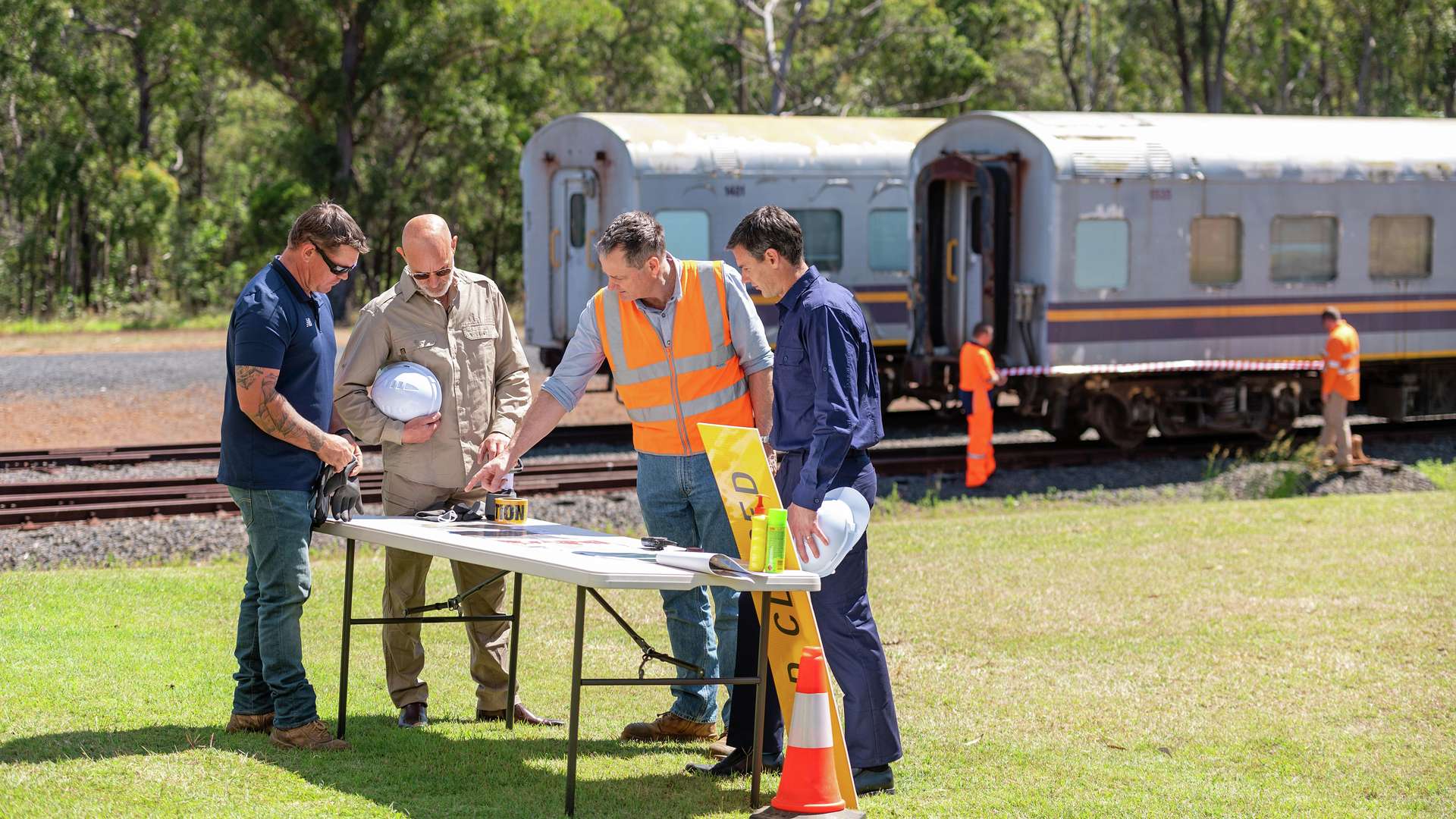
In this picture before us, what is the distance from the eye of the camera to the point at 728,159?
1750 centimetres

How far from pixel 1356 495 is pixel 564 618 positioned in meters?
7.62

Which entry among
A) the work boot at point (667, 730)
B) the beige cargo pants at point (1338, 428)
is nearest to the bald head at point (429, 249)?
the work boot at point (667, 730)

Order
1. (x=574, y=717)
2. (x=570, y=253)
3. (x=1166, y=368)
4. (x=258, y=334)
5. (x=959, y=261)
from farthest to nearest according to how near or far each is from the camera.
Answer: (x=570, y=253) < (x=959, y=261) < (x=1166, y=368) < (x=258, y=334) < (x=574, y=717)

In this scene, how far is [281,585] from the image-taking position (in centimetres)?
595

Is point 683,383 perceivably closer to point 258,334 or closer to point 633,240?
point 633,240

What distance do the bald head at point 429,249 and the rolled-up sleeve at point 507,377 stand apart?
33cm

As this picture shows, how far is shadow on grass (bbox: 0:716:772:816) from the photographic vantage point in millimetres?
5418

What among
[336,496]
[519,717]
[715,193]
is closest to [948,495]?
[715,193]

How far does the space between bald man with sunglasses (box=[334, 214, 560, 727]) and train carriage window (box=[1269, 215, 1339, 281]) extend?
11843 mm

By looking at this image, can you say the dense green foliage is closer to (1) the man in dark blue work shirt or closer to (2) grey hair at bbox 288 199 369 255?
(2) grey hair at bbox 288 199 369 255

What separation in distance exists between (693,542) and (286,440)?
1.56 m

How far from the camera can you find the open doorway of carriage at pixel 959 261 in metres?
16.0

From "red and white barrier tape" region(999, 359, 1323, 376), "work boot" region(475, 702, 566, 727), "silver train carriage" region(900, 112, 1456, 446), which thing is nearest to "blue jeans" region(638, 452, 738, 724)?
"work boot" region(475, 702, 566, 727)

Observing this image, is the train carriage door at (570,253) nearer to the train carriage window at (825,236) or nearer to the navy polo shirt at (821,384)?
the train carriage window at (825,236)
